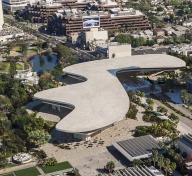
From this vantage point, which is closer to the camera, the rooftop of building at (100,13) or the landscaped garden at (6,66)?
the landscaped garden at (6,66)

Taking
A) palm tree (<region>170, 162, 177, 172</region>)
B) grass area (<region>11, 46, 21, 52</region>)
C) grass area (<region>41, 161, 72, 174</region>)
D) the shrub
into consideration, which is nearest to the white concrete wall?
grass area (<region>11, 46, 21, 52</region>)

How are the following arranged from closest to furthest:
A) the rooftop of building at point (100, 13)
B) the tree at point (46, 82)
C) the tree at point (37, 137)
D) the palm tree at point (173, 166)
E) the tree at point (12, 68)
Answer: the palm tree at point (173, 166) < the tree at point (37, 137) < the tree at point (46, 82) < the tree at point (12, 68) < the rooftop of building at point (100, 13)

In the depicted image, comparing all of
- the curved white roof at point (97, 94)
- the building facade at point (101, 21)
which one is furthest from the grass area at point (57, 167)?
the building facade at point (101, 21)

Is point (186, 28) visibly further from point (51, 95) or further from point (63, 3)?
point (51, 95)

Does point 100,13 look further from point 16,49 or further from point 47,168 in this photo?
point 47,168

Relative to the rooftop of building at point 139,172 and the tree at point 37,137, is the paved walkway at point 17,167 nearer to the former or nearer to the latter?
the tree at point 37,137

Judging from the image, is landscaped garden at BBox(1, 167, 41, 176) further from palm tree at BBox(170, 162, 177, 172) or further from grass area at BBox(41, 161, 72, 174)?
palm tree at BBox(170, 162, 177, 172)
